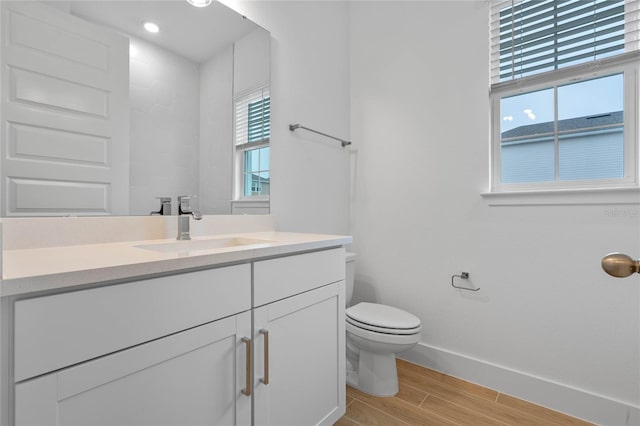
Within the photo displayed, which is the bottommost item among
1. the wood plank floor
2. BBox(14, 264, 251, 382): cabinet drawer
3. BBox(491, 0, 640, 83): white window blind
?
the wood plank floor

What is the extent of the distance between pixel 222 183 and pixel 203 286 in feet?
2.57

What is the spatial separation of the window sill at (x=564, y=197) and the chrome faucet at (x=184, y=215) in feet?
5.08

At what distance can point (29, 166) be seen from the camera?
39.8 inches

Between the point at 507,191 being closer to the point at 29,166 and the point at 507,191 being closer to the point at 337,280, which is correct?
the point at 337,280

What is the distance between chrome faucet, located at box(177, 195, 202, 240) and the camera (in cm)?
129

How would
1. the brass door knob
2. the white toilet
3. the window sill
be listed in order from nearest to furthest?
the brass door knob → the window sill → the white toilet

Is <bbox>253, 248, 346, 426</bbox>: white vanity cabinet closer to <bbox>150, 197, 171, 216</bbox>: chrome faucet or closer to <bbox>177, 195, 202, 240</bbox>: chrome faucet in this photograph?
<bbox>177, 195, 202, 240</bbox>: chrome faucet

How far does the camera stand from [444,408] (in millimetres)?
1606

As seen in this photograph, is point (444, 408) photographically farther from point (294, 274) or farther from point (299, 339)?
point (294, 274)

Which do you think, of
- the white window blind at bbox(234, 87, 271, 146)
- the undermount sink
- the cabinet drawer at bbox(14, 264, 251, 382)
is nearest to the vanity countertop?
the cabinet drawer at bbox(14, 264, 251, 382)

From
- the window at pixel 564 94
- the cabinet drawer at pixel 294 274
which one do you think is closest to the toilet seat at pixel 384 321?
the cabinet drawer at pixel 294 274

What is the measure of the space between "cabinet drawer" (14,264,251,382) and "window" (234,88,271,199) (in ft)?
2.65

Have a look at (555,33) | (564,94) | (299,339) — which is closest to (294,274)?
(299,339)

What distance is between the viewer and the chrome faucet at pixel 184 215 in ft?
4.25
